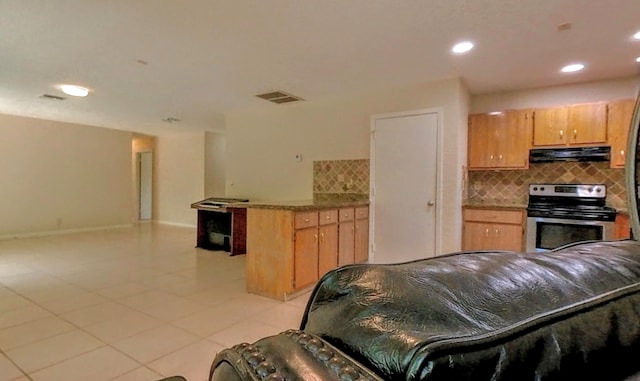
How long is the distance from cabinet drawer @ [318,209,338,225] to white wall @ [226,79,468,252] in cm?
112

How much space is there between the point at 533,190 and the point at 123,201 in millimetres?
8385

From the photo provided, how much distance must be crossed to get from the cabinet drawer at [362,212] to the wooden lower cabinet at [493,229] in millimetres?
1175

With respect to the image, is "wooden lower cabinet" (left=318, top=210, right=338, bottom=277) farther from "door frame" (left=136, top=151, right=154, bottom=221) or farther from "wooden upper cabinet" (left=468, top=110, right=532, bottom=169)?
"door frame" (left=136, top=151, right=154, bottom=221)

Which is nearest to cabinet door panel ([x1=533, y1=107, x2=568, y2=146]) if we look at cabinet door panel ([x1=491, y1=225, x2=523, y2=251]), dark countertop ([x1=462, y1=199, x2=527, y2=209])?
dark countertop ([x1=462, y1=199, x2=527, y2=209])

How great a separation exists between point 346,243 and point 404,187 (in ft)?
3.26

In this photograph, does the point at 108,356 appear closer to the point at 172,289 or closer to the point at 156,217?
the point at 172,289

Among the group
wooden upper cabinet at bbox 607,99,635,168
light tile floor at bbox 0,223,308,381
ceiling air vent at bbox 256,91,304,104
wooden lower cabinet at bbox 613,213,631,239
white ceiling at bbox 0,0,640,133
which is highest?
white ceiling at bbox 0,0,640,133

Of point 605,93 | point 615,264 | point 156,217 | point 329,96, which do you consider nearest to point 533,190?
point 605,93

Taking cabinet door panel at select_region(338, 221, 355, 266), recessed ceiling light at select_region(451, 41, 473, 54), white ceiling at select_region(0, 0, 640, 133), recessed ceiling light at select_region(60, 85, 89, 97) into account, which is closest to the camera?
white ceiling at select_region(0, 0, 640, 133)

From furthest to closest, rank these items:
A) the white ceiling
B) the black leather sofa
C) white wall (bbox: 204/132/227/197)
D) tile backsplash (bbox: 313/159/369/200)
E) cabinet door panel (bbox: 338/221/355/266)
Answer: white wall (bbox: 204/132/227/197), tile backsplash (bbox: 313/159/369/200), cabinet door panel (bbox: 338/221/355/266), the white ceiling, the black leather sofa

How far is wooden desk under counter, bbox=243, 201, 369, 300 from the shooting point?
331cm

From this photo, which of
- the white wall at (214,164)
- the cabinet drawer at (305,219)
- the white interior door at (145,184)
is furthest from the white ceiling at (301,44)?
the white interior door at (145,184)

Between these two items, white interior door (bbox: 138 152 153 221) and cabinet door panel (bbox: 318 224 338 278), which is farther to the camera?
white interior door (bbox: 138 152 153 221)

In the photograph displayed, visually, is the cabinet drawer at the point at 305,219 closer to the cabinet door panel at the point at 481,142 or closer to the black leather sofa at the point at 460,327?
the cabinet door panel at the point at 481,142
